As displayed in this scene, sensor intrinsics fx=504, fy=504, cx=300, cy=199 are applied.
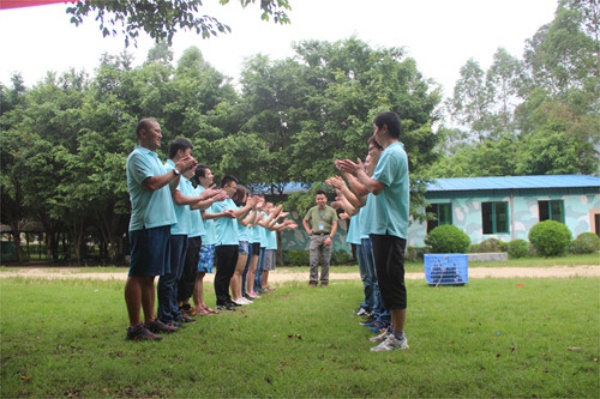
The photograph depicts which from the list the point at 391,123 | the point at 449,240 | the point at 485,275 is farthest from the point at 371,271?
the point at 449,240

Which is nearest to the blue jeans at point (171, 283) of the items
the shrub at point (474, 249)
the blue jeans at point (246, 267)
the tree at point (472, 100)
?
the blue jeans at point (246, 267)

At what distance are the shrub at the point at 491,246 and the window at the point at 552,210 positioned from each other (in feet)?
10.1

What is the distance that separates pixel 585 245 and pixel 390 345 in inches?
746

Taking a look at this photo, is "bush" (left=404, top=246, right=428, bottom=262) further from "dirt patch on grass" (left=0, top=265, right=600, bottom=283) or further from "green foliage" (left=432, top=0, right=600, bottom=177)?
"green foliage" (left=432, top=0, right=600, bottom=177)

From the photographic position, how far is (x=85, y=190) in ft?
57.3

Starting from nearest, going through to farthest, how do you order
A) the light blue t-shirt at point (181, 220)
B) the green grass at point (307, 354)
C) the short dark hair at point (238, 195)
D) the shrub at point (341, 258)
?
the green grass at point (307, 354) < the light blue t-shirt at point (181, 220) < the short dark hair at point (238, 195) < the shrub at point (341, 258)

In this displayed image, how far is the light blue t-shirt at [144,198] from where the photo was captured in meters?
4.46

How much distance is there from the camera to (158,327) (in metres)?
4.86

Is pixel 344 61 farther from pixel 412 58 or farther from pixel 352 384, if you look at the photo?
pixel 352 384

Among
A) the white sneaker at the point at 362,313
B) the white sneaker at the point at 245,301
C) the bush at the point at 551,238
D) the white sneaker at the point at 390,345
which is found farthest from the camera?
the bush at the point at 551,238

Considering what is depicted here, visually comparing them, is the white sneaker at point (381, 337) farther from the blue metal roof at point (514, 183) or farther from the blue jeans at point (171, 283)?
the blue metal roof at point (514, 183)

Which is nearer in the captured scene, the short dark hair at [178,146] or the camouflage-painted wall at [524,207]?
the short dark hair at [178,146]

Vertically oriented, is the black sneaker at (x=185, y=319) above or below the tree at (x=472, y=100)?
below

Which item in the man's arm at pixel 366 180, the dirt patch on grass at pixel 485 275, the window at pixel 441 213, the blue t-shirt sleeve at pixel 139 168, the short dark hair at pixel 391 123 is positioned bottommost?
the dirt patch on grass at pixel 485 275
